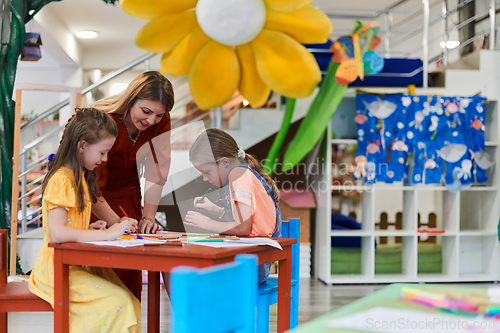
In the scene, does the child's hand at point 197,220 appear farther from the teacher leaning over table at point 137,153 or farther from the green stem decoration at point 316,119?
the green stem decoration at point 316,119

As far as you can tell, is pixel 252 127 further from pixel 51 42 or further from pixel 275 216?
pixel 51 42

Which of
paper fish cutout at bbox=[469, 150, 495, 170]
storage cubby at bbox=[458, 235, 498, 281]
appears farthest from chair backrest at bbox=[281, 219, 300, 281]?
storage cubby at bbox=[458, 235, 498, 281]

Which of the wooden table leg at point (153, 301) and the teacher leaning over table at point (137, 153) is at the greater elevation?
the teacher leaning over table at point (137, 153)

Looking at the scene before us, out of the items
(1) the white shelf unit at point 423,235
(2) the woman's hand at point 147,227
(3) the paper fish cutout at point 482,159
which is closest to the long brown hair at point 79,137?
(2) the woman's hand at point 147,227

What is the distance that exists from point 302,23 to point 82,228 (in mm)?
1274

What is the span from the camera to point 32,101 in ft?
20.9

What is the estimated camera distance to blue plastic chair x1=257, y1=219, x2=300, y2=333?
1.63 meters

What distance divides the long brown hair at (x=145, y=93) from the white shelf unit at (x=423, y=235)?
2081mm

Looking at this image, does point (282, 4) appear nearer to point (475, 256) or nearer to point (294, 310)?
point (294, 310)

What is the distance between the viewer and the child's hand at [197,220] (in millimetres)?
1545

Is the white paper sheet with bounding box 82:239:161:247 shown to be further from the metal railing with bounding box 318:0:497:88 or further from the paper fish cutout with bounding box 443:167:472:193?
the paper fish cutout with bounding box 443:167:472:193

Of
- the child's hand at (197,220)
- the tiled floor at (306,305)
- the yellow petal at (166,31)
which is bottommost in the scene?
the tiled floor at (306,305)

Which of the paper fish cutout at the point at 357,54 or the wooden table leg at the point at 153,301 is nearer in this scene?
the wooden table leg at the point at 153,301

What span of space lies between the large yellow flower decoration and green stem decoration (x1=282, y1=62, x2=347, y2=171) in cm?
110
